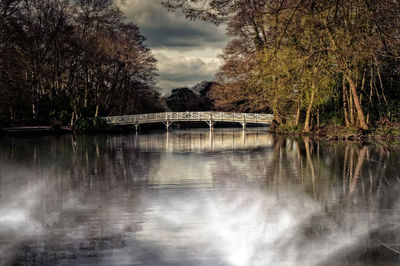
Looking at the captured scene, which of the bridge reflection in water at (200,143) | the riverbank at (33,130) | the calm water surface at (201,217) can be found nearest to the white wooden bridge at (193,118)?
the riverbank at (33,130)

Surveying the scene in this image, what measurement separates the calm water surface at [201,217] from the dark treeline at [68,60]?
27.1m

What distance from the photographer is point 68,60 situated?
137 ft

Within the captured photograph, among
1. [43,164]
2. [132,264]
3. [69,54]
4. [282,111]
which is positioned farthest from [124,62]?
[132,264]

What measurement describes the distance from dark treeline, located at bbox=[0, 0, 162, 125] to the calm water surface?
27120 mm

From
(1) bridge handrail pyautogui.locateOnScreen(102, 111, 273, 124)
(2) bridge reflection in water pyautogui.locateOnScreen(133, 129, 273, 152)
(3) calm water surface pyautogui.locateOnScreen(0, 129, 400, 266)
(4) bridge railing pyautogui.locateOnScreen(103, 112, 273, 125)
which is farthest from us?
(1) bridge handrail pyautogui.locateOnScreen(102, 111, 273, 124)

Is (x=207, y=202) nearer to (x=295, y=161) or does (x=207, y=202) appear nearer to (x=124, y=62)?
(x=295, y=161)

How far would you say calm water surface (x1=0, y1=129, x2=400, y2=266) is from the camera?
15.7 feet

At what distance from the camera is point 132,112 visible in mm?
50719

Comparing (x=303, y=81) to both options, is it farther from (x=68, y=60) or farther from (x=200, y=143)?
(x=68, y=60)

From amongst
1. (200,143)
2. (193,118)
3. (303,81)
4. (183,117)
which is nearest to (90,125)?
(183,117)

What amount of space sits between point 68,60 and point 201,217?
38.6 m

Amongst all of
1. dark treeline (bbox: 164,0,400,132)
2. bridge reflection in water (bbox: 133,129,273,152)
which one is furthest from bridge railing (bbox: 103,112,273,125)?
bridge reflection in water (bbox: 133,129,273,152)

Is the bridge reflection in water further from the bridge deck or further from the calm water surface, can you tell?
the bridge deck

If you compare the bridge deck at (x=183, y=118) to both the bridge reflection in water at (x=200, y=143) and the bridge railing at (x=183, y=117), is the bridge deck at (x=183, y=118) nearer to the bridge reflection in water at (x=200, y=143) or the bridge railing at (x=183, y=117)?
the bridge railing at (x=183, y=117)
